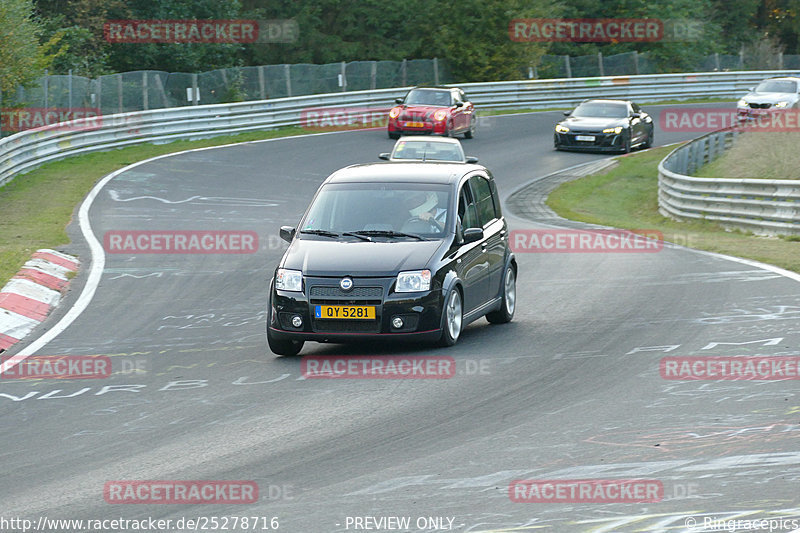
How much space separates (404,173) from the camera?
12.4 metres

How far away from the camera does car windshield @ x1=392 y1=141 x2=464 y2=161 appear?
2453 centimetres

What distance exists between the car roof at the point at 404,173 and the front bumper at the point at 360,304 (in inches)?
67.4

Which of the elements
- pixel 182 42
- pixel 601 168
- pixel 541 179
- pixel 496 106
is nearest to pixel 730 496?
pixel 541 179

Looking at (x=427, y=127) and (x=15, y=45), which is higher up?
(x=15, y=45)

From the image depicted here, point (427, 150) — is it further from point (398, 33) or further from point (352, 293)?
point (398, 33)

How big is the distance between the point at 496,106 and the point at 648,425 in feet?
135

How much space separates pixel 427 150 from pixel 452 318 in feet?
45.3

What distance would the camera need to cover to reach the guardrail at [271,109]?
3002cm

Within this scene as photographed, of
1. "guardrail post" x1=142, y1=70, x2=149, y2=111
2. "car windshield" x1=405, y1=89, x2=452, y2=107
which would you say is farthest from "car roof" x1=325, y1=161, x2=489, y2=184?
"guardrail post" x1=142, y1=70, x2=149, y2=111

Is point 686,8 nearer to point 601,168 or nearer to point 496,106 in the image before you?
point 496,106

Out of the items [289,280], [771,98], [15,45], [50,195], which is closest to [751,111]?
[771,98]

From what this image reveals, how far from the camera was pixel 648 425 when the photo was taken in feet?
27.0

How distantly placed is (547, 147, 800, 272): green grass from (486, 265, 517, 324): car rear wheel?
4948mm

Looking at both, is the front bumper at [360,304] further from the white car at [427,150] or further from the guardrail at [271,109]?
the guardrail at [271,109]
